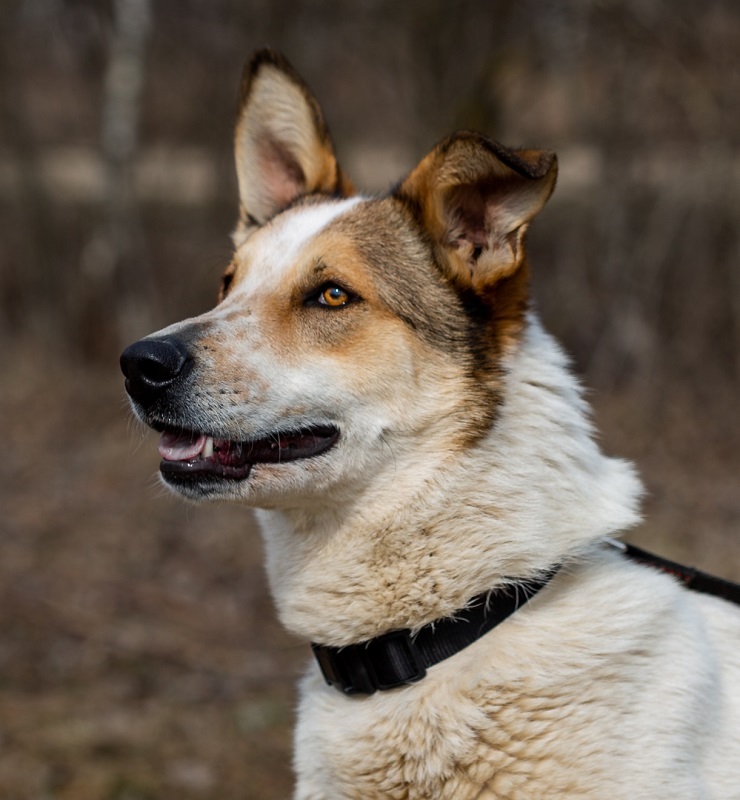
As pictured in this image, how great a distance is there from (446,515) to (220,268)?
760 centimetres

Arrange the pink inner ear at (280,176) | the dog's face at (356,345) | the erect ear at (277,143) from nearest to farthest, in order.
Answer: the dog's face at (356,345)
the erect ear at (277,143)
the pink inner ear at (280,176)

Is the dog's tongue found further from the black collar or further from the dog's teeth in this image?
the black collar

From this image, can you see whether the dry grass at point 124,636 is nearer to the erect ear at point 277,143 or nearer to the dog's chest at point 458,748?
the erect ear at point 277,143

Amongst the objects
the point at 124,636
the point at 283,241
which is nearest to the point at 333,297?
the point at 283,241

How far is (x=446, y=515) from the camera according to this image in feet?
8.92

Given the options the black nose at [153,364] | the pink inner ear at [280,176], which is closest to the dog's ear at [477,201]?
the pink inner ear at [280,176]

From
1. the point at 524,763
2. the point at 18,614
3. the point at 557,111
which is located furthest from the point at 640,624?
the point at 557,111

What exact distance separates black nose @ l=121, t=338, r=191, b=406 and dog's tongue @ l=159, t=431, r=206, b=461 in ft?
0.58

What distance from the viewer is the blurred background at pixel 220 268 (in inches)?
213

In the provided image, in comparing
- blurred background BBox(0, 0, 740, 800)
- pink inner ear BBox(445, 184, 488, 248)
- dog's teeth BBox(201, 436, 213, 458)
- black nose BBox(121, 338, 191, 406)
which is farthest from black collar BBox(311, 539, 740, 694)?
blurred background BBox(0, 0, 740, 800)

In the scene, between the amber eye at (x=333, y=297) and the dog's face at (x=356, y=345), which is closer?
the dog's face at (x=356, y=345)

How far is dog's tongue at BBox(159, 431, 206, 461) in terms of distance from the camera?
9.25 feet

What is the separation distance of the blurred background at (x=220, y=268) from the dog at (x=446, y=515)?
6.71ft

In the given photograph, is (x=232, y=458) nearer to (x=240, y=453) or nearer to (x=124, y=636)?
(x=240, y=453)
